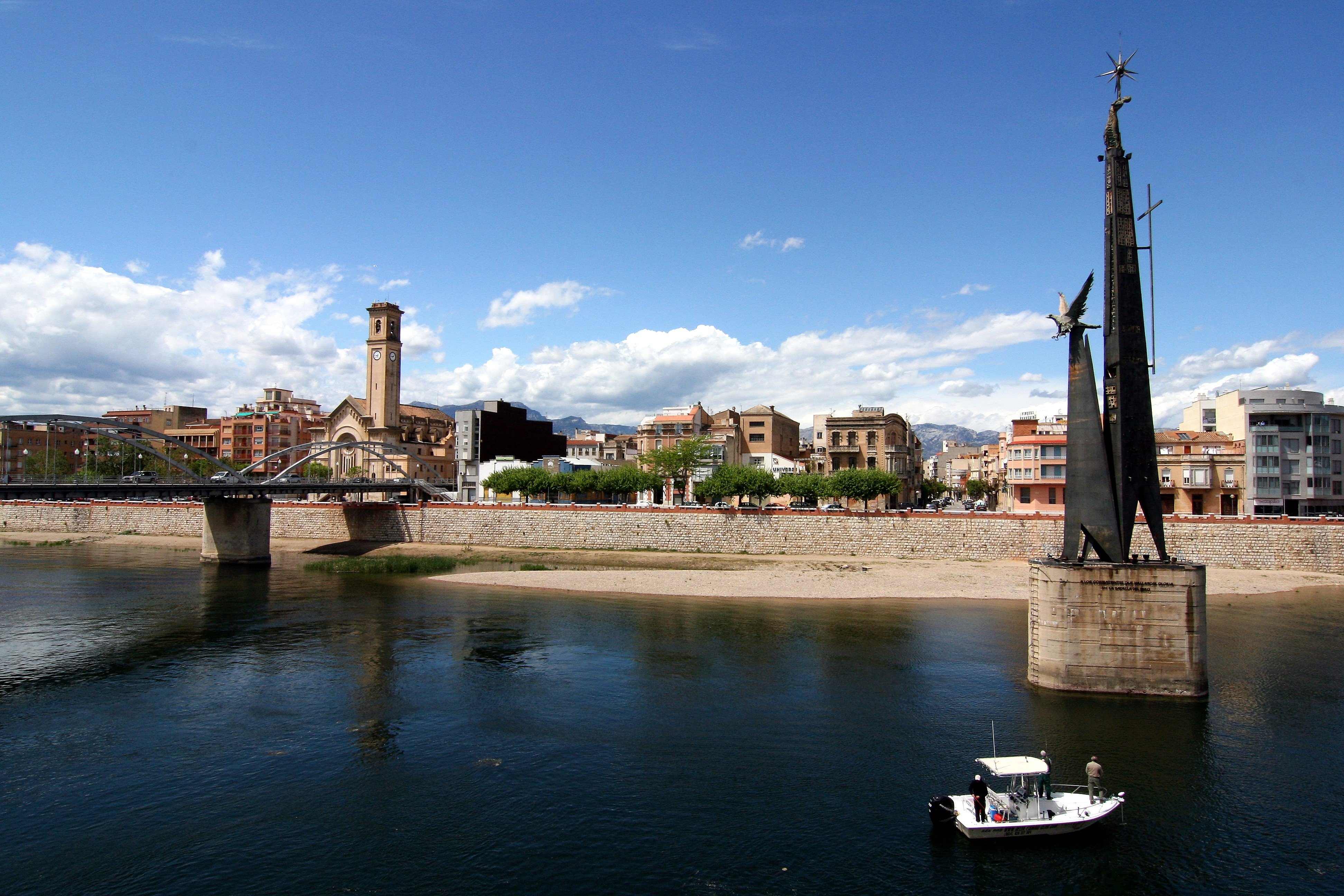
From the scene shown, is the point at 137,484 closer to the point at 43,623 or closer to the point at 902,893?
the point at 43,623

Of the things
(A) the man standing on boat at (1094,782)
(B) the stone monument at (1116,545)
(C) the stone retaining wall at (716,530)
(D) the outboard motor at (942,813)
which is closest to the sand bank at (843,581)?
(C) the stone retaining wall at (716,530)

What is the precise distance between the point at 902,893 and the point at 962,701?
13.9 metres

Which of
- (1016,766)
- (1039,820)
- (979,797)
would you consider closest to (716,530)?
(1016,766)

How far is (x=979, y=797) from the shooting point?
20797 mm

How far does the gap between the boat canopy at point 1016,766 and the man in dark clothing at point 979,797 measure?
0.57 m

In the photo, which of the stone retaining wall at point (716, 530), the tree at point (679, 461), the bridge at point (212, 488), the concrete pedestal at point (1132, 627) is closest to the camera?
the concrete pedestal at point (1132, 627)

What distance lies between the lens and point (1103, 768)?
78.4 feet

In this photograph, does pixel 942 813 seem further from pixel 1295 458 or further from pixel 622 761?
pixel 1295 458

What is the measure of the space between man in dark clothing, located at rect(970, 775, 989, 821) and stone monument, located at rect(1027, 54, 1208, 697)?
10.7 metres

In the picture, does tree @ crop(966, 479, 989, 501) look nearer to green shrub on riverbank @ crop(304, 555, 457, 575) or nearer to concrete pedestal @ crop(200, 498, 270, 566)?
green shrub on riverbank @ crop(304, 555, 457, 575)

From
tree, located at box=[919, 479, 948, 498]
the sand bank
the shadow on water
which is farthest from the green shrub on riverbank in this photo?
tree, located at box=[919, 479, 948, 498]

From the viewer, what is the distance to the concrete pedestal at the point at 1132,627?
2892cm

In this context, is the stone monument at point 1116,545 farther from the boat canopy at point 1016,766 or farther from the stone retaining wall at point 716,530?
the stone retaining wall at point 716,530

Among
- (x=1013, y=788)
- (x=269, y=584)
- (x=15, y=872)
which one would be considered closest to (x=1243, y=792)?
(x=1013, y=788)
